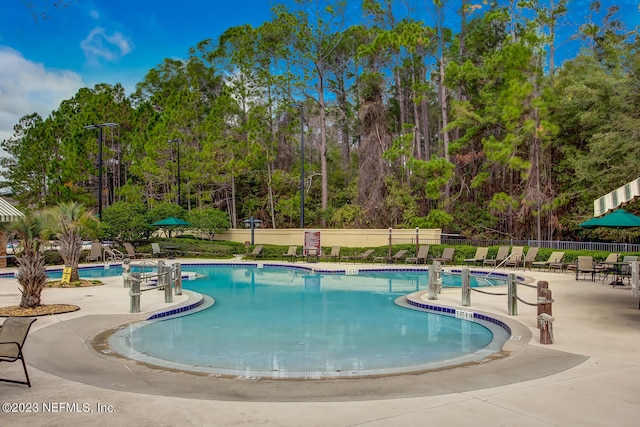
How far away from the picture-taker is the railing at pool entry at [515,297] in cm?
750

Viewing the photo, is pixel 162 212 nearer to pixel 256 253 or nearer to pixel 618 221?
pixel 256 253

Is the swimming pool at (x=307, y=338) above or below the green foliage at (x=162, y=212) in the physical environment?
below

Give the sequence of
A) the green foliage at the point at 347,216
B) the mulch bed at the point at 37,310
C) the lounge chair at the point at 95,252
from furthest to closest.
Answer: the green foliage at the point at 347,216 < the lounge chair at the point at 95,252 < the mulch bed at the point at 37,310

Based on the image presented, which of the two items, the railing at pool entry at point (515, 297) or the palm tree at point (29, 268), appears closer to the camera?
the railing at pool entry at point (515, 297)

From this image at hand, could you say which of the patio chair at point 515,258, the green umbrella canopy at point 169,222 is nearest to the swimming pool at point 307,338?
the patio chair at point 515,258

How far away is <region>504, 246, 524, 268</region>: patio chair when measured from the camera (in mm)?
19923

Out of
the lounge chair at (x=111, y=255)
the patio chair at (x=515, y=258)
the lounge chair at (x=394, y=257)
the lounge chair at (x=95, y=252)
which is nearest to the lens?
the patio chair at (x=515, y=258)

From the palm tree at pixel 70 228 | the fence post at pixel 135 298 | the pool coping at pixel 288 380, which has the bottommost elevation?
the pool coping at pixel 288 380

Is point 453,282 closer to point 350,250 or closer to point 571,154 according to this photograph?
point 350,250

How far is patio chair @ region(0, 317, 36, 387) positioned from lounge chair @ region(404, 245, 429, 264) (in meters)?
18.1

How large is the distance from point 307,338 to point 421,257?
13926mm

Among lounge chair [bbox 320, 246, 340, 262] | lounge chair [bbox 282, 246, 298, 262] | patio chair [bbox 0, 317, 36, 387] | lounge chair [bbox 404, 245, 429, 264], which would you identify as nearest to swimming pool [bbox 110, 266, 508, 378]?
patio chair [bbox 0, 317, 36, 387]

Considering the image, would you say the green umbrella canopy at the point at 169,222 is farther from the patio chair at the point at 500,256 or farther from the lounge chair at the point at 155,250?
the patio chair at the point at 500,256

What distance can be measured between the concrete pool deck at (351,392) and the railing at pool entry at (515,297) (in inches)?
11.9
